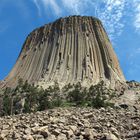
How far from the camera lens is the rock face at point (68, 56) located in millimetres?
61875

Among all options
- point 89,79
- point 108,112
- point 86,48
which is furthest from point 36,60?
point 108,112

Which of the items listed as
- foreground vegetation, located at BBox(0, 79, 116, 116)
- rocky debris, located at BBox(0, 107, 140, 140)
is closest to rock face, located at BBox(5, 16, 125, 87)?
foreground vegetation, located at BBox(0, 79, 116, 116)

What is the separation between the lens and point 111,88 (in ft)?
182

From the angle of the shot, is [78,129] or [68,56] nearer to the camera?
[78,129]

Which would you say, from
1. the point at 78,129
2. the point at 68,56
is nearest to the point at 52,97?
the point at 68,56

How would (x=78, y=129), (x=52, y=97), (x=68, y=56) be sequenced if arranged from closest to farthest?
1. (x=78, y=129)
2. (x=52, y=97)
3. (x=68, y=56)

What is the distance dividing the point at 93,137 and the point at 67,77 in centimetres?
5117

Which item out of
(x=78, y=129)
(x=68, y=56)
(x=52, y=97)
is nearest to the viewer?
(x=78, y=129)

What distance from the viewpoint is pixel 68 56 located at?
2648 inches

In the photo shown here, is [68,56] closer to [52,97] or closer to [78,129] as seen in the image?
[52,97]

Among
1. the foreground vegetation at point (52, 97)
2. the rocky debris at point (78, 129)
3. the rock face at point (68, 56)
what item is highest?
the rock face at point (68, 56)

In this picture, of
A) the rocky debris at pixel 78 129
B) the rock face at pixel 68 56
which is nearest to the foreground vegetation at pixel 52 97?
the rock face at pixel 68 56

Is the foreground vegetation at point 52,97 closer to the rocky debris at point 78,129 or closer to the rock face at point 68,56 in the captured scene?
the rock face at point 68,56

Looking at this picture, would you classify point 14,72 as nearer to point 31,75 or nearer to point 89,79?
point 31,75
